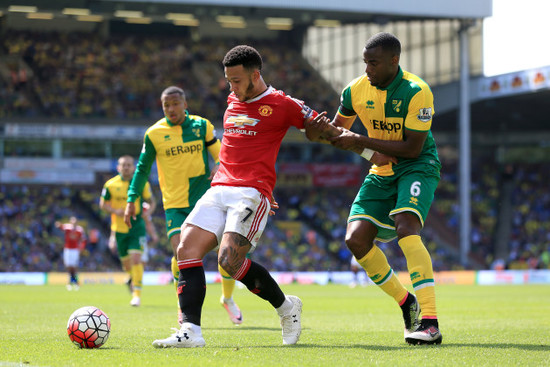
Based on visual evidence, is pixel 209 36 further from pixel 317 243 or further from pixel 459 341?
pixel 459 341

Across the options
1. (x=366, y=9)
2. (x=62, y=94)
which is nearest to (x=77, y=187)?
(x=62, y=94)

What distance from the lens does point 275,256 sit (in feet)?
122

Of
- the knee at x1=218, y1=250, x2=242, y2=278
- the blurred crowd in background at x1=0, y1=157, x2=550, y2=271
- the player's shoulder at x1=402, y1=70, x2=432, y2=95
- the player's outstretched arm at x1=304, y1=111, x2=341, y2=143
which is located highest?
the player's shoulder at x1=402, y1=70, x2=432, y2=95

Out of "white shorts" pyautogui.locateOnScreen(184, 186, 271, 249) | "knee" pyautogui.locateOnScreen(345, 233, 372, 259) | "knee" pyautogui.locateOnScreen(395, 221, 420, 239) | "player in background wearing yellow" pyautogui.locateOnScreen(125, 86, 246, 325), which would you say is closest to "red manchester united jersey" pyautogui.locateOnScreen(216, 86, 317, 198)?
"white shorts" pyautogui.locateOnScreen(184, 186, 271, 249)

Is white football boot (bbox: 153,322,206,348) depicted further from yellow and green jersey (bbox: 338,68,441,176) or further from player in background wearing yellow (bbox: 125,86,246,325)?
player in background wearing yellow (bbox: 125,86,246,325)

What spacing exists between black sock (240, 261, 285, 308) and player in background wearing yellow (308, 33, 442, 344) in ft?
2.86

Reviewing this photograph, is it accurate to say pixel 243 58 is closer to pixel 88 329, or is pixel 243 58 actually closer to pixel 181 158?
pixel 88 329

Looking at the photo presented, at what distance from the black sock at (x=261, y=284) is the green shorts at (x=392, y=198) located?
104 cm

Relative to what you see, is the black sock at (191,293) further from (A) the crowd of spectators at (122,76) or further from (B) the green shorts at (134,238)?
(A) the crowd of spectators at (122,76)

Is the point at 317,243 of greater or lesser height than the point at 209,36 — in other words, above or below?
below

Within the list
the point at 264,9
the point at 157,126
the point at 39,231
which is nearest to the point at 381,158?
the point at 157,126

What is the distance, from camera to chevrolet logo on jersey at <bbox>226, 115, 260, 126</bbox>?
6750 millimetres

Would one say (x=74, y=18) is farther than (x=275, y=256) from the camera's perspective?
Yes

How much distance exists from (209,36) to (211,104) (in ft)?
25.0
